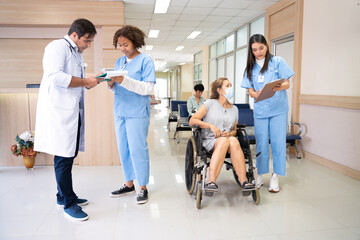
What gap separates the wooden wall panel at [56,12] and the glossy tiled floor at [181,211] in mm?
2829

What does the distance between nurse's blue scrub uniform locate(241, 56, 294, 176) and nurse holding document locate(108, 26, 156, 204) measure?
1.05 m

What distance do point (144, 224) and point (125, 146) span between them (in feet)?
2.42

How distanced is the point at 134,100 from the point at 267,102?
124cm

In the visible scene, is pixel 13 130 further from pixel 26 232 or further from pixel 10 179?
pixel 26 232

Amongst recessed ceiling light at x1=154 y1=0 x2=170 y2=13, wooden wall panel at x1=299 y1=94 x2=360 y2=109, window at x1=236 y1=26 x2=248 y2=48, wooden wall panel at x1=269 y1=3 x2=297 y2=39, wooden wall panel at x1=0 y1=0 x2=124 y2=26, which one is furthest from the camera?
window at x1=236 y1=26 x2=248 y2=48

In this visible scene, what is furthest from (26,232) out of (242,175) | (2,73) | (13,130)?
(2,73)

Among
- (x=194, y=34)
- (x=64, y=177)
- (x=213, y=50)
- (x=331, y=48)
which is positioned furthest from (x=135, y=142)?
(x=213, y=50)

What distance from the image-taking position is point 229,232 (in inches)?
77.2

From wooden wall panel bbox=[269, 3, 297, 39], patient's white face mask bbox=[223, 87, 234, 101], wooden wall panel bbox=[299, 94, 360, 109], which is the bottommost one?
wooden wall panel bbox=[299, 94, 360, 109]

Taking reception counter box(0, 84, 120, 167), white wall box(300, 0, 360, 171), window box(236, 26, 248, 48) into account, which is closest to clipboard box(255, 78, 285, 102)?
white wall box(300, 0, 360, 171)

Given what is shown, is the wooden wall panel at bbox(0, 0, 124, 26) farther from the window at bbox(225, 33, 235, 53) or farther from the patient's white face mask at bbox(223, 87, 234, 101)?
the window at bbox(225, 33, 235, 53)

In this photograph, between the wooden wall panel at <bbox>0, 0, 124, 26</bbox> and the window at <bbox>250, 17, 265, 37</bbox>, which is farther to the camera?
the window at <bbox>250, 17, 265, 37</bbox>

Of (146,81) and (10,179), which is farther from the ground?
(146,81)

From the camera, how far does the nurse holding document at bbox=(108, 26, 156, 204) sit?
233 cm
